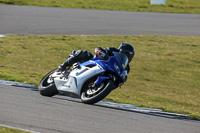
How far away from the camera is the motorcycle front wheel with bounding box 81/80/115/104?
784cm

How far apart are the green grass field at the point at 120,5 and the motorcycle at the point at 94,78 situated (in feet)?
61.0

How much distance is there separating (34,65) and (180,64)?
5.87 metres

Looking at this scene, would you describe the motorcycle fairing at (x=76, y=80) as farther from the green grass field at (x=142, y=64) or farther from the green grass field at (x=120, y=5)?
the green grass field at (x=120, y=5)

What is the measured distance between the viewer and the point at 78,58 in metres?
8.95

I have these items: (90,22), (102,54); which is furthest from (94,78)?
(90,22)

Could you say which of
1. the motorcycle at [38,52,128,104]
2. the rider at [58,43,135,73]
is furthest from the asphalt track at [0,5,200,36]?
the motorcycle at [38,52,128,104]

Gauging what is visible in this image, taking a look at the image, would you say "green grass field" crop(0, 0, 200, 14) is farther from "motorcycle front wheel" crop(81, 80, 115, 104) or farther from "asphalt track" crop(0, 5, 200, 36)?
"motorcycle front wheel" crop(81, 80, 115, 104)

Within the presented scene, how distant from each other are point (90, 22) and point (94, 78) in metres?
14.1

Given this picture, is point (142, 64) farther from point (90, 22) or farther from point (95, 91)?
point (95, 91)

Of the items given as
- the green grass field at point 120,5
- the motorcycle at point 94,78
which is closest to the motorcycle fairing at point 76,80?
the motorcycle at point 94,78

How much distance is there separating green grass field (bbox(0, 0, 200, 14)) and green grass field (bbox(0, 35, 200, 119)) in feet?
26.2

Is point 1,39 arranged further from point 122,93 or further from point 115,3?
point 115,3

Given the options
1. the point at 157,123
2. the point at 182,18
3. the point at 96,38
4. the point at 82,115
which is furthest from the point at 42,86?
the point at 182,18

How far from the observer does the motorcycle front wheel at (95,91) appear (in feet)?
25.7
